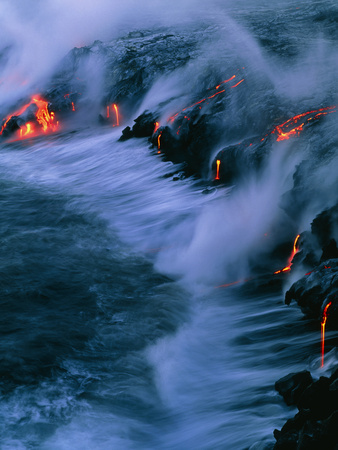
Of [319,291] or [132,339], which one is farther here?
[132,339]

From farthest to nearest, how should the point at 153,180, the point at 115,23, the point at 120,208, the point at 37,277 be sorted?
1. the point at 115,23
2. the point at 153,180
3. the point at 120,208
4. the point at 37,277

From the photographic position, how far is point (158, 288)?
25.4ft

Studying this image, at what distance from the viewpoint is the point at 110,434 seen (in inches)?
195

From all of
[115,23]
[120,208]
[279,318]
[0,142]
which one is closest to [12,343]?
[279,318]

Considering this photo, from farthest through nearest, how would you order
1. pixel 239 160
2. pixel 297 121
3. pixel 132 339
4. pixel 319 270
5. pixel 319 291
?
pixel 239 160
pixel 297 121
pixel 132 339
pixel 319 270
pixel 319 291

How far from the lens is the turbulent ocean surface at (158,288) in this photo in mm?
5129

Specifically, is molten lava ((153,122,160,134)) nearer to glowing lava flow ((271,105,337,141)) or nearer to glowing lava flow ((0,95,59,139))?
glowing lava flow ((271,105,337,141))

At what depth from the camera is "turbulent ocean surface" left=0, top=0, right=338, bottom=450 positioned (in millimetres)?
5129

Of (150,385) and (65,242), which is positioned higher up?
(65,242)

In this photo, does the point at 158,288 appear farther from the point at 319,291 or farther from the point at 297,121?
the point at 297,121

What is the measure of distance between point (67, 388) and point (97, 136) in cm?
1132

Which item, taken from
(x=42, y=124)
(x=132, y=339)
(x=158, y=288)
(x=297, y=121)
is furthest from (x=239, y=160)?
(x=42, y=124)

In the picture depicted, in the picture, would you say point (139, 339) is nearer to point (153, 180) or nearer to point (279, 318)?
point (279, 318)

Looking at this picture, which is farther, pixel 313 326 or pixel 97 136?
pixel 97 136
